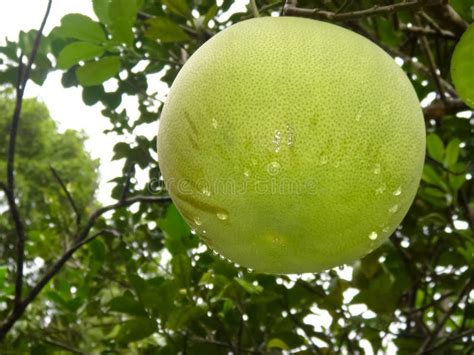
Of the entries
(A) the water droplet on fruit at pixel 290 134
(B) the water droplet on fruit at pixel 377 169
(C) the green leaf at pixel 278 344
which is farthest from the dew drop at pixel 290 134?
(C) the green leaf at pixel 278 344

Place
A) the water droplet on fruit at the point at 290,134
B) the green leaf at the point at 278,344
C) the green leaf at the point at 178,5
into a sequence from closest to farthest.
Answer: the water droplet on fruit at the point at 290,134, the green leaf at the point at 178,5, the green leaf at the point at 278,344

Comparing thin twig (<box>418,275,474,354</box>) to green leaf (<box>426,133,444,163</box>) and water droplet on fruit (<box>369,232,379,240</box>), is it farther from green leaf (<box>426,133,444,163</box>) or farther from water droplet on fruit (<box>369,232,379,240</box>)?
water droplet on fruit (<box>369,232,379,240</box>)

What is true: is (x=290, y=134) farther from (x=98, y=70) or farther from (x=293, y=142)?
(x=98, y=70)

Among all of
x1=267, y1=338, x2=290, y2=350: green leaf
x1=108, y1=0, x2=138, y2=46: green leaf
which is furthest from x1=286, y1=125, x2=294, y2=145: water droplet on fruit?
x1=267, y1=338, x2=290, y2=350: green leaf

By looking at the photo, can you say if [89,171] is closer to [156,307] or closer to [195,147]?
[156,307]

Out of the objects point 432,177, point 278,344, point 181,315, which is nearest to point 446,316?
point 432,177

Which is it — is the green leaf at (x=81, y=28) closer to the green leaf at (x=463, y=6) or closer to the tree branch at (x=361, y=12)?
the tree branch at (x=361, y=12)

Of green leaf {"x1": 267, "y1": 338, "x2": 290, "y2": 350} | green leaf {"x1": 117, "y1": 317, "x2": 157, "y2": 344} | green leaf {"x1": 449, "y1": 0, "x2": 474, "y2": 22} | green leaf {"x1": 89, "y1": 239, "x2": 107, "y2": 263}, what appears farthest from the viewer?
green leaf {"x1": 89, "y1": 239, "x2": 107, "y2": 263}
